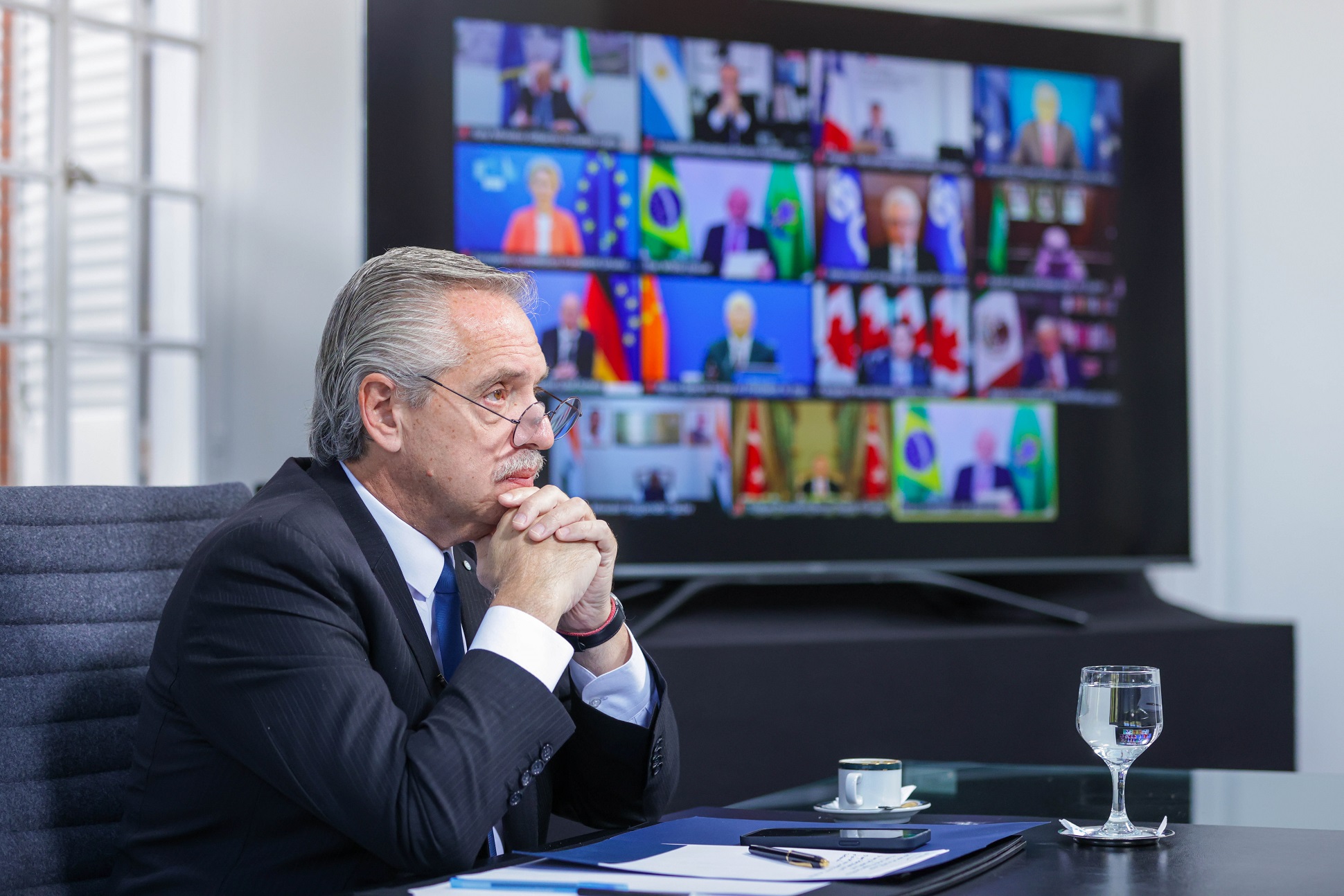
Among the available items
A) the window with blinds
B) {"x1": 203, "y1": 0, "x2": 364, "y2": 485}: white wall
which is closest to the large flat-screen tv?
{"x1": 203, "y1": 0, "x2": 364, "y2": 485}: white wall

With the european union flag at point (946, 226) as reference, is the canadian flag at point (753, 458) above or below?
below

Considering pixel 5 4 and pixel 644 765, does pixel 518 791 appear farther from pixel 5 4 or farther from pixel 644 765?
pixel 5 4

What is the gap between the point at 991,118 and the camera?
130 inches

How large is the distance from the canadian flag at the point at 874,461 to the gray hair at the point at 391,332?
1.76 metres

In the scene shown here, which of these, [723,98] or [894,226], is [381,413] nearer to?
[723,98]

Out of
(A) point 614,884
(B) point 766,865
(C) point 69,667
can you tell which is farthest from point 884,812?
(C) point 69,667

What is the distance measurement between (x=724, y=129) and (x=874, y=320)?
22.5 inches

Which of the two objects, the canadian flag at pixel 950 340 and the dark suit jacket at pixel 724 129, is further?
the canadian flag at pixel 950 340

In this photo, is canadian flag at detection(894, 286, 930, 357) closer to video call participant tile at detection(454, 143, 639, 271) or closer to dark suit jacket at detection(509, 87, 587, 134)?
A: video call participant tile at detection(454, 143, 639, 271)

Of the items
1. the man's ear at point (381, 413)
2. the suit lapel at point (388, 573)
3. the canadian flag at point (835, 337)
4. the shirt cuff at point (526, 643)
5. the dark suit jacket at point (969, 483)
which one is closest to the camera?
the shirt cuff at point (526, 643)

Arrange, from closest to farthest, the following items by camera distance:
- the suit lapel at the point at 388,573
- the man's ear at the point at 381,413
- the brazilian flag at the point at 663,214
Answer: the suit lapel at the point at 388,573 < the man's ear at the point at 381,413 < the brazilian flag at the point at 663,214

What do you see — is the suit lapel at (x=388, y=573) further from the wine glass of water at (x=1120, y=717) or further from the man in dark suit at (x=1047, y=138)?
the man in dark suit at (x=1047, y=138)

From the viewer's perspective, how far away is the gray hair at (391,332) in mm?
1449

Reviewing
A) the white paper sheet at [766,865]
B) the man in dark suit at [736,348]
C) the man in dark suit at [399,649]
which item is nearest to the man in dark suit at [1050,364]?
the man in dark suit at [736,348]
